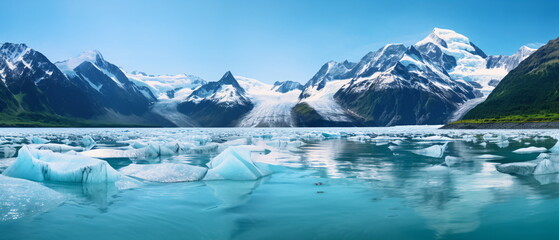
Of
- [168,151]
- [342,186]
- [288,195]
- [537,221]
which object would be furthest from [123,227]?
[168,151]

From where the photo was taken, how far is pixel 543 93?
7416 inches

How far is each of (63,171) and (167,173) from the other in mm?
4321

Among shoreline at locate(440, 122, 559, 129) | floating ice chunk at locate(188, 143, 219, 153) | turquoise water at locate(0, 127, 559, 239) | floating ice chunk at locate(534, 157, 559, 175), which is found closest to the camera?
turquoise water at locate(0, 127, 559, 239)

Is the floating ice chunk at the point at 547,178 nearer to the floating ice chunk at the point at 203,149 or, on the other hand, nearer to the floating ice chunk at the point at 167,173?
the floating ice chunk at the point at 167,173

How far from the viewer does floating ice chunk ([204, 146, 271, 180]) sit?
16578mm

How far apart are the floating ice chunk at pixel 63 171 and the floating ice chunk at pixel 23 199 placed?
8.86 ft

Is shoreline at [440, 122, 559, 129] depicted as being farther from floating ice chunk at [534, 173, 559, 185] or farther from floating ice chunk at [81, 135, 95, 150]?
floating ice chunk at [81, 135, 95, 150]

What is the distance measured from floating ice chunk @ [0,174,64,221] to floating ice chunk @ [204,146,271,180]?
640 cm

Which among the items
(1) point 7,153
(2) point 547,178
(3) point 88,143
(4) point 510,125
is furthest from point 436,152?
(4) point 510,125

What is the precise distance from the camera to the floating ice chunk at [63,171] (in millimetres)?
15070

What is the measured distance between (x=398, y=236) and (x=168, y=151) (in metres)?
26.0

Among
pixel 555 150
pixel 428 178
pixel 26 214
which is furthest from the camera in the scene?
pixel 555 150

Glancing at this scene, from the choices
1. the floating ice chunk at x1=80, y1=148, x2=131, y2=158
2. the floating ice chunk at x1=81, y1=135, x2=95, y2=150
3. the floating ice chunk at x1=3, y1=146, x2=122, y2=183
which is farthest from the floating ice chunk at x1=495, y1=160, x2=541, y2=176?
the floating ice chunk at x1=81, y1=135, x2=95, y2=150

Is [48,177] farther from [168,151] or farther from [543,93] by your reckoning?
[543,93]
